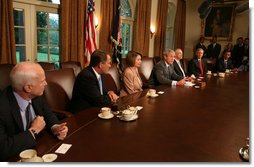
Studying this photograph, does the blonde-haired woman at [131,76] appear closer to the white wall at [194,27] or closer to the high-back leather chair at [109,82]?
the high-back leather chair at [109,82]

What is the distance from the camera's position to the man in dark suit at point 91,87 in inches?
95.2

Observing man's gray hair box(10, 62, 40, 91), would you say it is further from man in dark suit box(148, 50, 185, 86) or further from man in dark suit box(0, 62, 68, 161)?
man in dark suit box(148, 50, 185, 86)

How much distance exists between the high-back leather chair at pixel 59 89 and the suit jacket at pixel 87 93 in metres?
0.09

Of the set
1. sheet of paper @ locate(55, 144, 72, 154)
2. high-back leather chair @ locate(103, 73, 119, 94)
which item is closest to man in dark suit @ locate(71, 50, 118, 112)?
high-back leather chair @ locate(103, 73, 119, 94)

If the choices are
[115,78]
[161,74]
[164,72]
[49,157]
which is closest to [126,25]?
[164,72]

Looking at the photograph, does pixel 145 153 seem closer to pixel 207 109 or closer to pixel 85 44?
pixel 207 109

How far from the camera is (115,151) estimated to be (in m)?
1.26

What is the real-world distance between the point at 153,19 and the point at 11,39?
15.5 feet

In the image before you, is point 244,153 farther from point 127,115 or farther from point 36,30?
point 36,30

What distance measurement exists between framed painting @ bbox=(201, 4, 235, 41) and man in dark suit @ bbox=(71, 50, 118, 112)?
822 cm

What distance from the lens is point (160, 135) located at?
4.98 ft

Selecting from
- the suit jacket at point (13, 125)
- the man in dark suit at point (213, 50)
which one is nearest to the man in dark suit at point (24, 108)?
the suit jacket at point (13, 125)

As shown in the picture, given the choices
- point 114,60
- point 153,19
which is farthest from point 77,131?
point 153,19

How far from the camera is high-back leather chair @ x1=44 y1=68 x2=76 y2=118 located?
7.59 feet
